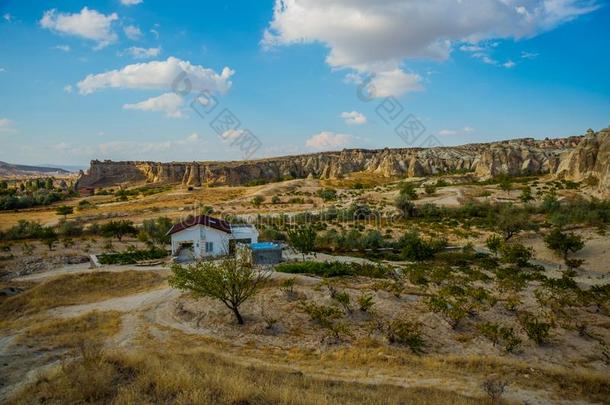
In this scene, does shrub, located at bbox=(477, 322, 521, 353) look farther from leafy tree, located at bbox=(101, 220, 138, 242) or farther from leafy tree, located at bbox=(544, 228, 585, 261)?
leafy tree, located at bbox=(101, 220, 138, 242)

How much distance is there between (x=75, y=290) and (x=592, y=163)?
58171 millimetres

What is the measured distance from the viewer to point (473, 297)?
17.2m

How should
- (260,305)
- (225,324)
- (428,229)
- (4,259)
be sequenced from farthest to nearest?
(428,229)
(4,259)
(260,305)
(225,324)

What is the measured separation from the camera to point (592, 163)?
5016 centimetres

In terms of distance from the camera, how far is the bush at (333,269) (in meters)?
21.3

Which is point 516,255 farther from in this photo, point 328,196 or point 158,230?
point 328,196

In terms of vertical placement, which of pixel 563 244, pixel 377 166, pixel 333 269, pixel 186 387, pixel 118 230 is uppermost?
pixel 377 166

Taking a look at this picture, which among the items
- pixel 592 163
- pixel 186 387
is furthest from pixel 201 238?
pixel 592 163

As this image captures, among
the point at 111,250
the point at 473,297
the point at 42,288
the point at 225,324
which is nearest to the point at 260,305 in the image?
the point at 225,324

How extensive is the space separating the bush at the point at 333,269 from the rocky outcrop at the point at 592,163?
32.6 m

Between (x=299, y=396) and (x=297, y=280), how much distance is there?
12.1 m

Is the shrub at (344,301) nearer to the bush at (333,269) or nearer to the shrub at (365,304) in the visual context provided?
the shrub at (365,304)

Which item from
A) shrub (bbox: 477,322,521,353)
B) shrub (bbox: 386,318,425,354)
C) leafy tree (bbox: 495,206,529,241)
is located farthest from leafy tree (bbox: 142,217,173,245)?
leafy tree (bbox: 495,206,529,241)

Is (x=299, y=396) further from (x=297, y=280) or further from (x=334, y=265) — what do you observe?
(x=334, y=265)
